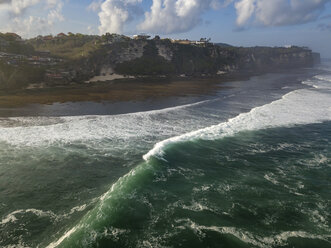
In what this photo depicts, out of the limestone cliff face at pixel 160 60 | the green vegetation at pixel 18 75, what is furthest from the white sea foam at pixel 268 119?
the limestone cliff face at pixel 160 60

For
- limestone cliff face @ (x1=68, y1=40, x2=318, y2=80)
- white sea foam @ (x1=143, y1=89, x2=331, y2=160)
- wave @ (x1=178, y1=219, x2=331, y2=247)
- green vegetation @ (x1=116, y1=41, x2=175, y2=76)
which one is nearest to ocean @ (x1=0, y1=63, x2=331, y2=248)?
wave @ (x1=178, y1=219, x2=331, y2=247)

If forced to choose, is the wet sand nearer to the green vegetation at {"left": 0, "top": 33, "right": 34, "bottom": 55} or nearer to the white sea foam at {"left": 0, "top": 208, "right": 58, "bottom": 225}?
the white sea foam at {"left": 0, "top": 208, "right": 58, "bottom": 225}

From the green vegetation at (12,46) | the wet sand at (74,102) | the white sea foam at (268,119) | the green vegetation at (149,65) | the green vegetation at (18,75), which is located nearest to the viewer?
the white sea foam at (268,119)

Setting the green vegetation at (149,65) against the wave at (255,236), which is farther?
the green vegetation at (149,65)

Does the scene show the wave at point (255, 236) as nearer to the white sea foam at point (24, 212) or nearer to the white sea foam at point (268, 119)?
the white sea foam at point (24, 212)

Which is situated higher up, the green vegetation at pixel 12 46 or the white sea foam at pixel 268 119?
the green vegetation at pixel 12 46
